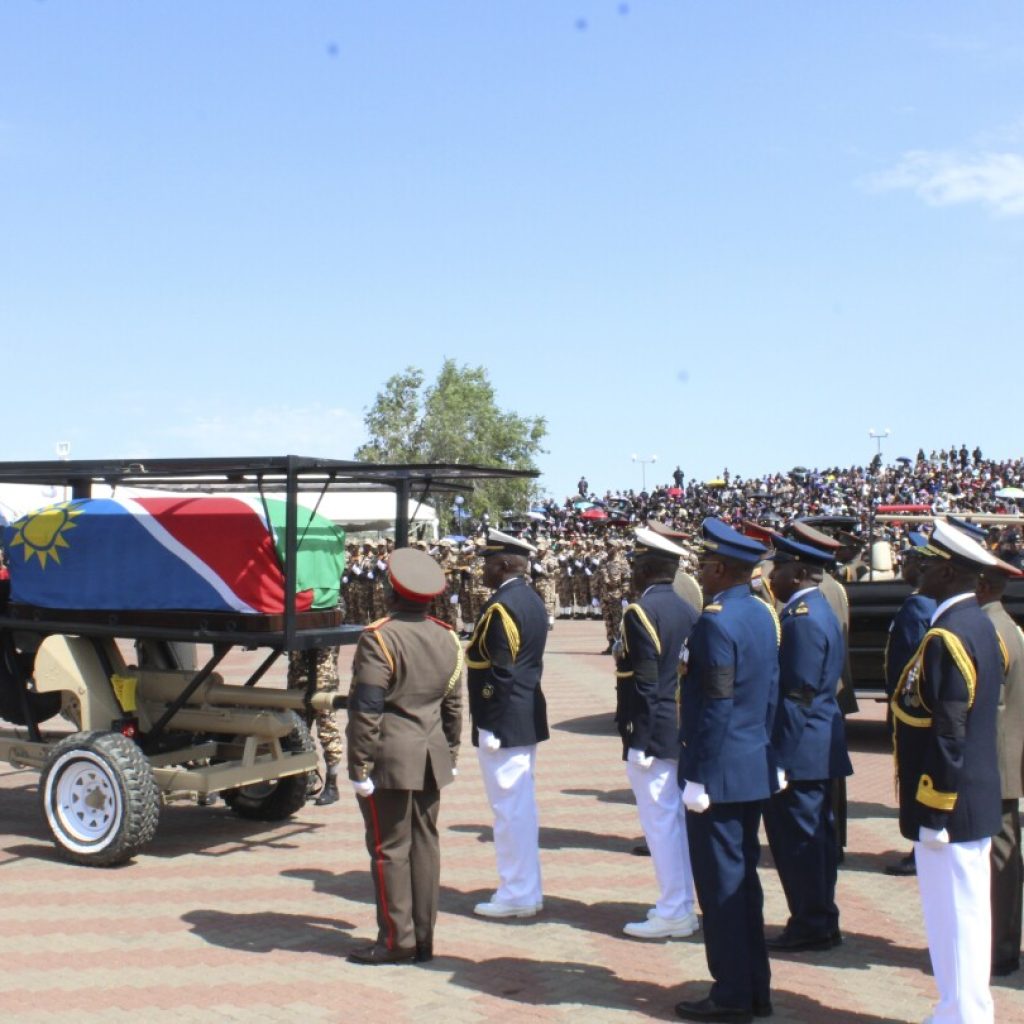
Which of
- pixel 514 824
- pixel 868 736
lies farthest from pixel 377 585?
pixel 514 824

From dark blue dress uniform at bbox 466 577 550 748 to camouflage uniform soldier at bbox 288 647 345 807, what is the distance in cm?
240

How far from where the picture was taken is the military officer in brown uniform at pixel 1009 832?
572 cm

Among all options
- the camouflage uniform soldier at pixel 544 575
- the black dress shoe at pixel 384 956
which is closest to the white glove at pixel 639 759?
the black dress shoe at pixel 384 956

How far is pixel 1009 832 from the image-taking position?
576 centimetres

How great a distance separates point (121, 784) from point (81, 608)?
3.90ft

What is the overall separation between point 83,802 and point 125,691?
2.82ft

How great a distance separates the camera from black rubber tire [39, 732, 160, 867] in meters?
7.61

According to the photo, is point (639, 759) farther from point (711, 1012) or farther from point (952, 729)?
point (952, 729)

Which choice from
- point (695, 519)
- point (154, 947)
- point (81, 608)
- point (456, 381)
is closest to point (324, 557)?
point (81, 608)

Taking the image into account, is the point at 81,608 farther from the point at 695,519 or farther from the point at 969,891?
the point at 695,519

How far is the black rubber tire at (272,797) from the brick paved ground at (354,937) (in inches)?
5.2

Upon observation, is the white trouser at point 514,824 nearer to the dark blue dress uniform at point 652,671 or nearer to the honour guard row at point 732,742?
the honour guard row at point 732,742

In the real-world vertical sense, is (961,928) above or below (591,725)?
above

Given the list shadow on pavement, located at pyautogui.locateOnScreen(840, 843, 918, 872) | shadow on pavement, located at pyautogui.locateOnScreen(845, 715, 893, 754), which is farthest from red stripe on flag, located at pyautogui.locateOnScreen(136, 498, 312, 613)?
shadow on pavement, located at pyautogui.locateOnScreen(845, 715, 893, 754)
